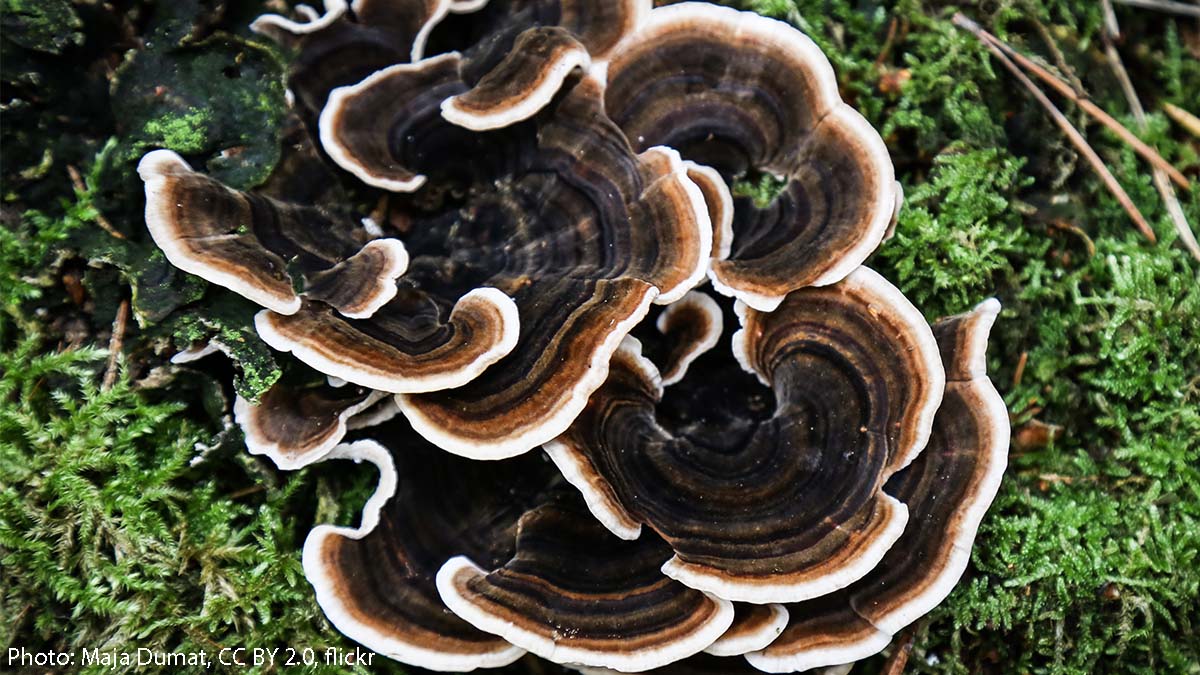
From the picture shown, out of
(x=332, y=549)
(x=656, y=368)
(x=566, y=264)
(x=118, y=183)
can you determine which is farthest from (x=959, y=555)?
(x=118, y=183)

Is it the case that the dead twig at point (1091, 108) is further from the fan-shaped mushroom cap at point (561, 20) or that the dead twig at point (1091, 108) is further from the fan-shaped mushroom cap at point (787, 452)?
the fan-shaped mushroom cap at point (561, 20)

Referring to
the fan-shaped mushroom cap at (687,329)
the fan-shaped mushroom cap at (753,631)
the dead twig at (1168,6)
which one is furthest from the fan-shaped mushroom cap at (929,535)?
the dead twig at (1168,6)

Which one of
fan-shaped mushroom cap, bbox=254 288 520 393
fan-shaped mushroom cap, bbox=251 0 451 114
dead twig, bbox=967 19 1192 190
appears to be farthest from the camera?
dead twig, bbox=967 19 1192 190

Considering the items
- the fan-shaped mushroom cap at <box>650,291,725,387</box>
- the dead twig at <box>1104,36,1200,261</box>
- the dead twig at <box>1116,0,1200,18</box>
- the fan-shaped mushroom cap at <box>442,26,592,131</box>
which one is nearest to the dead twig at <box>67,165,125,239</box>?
the fan-shaped mushroom cap at <box>442,26,592,131</box>

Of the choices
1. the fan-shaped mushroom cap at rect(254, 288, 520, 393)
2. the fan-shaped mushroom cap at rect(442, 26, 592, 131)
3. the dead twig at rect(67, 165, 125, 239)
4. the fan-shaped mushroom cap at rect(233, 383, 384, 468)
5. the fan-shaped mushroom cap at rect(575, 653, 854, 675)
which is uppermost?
the fan-shaped mushroom cap at rect(442, 26, 592, 131)

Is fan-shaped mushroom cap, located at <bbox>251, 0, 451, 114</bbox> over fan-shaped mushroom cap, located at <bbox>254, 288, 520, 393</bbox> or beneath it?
over

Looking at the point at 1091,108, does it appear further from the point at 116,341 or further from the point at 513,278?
the point at 116,341

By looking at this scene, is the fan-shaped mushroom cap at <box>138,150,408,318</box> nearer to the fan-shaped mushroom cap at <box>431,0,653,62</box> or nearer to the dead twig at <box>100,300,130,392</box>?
the dead twig at <box>100,300,130,392</box>
